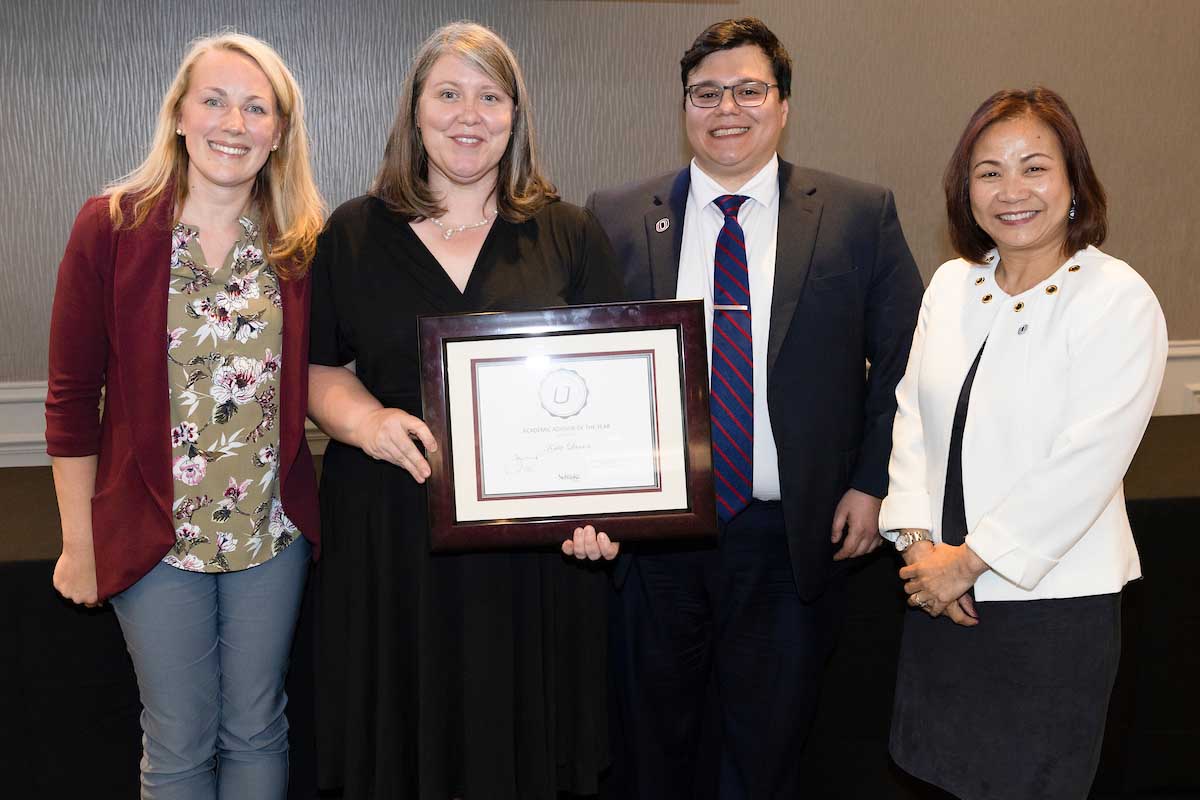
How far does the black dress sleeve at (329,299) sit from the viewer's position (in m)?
1.83

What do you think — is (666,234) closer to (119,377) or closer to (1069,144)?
(1069,144)

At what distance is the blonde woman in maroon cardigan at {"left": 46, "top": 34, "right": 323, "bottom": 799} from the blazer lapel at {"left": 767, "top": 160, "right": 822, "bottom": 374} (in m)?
0.87

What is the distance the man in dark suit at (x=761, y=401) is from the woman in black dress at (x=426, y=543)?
8.9 inches

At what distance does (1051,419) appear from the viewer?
1.61 m

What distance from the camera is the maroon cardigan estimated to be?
165 cm

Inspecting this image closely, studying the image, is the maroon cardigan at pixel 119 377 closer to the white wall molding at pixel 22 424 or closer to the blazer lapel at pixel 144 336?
the blazer lapel at pixel 144 336

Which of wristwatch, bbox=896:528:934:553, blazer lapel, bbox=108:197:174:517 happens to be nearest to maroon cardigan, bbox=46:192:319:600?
blazer lapel, bbox=108:197:174:517

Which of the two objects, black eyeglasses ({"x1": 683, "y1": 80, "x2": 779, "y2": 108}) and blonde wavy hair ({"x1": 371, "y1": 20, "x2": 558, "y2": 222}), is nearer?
blonde wavy hair ({"x1": 371, "y1": 20, "x2": 558, "y2": 222})

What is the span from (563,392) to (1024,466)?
766 mm

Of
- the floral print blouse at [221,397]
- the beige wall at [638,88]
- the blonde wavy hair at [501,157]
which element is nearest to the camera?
the floral print blouse at [221,397]

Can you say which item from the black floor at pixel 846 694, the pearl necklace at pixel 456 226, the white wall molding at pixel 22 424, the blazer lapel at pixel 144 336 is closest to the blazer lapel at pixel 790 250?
the pearl necklace at pixel 456 226

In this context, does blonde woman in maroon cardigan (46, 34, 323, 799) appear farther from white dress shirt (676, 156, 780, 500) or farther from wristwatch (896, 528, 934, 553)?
wristwatch (896, 528, 934, 553)

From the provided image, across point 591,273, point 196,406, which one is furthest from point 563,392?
point 196,406

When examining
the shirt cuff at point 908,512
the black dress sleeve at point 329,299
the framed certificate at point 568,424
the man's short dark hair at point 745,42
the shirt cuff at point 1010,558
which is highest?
the man's short dark hair at point 745,42
